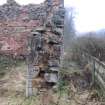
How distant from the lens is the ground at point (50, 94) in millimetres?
7588

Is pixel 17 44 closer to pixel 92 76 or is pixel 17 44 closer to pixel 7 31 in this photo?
pixel 7 31

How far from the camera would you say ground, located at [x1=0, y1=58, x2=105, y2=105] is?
7588 millimetres

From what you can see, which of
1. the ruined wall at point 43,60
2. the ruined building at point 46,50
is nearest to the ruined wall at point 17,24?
the ruined building at point 46,50

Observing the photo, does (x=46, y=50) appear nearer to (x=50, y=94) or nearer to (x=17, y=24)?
(x=50, y=94)

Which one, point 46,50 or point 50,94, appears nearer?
point 50,94

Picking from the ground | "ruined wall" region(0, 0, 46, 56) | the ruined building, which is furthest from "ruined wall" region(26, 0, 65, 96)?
"ruined wall" region(0, 0, 46, 56)

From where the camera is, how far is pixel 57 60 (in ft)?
27.4

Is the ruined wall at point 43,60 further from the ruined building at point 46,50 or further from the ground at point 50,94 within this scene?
the ground at point 50,94

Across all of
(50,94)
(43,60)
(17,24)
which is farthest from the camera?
(17,24)

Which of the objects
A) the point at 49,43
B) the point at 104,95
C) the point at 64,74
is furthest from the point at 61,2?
the point at 104,95

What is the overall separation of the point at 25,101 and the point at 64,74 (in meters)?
2.87

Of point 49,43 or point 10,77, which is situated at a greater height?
point 49,43

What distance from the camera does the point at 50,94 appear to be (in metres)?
7.94

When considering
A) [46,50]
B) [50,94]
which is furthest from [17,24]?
[50,94]
